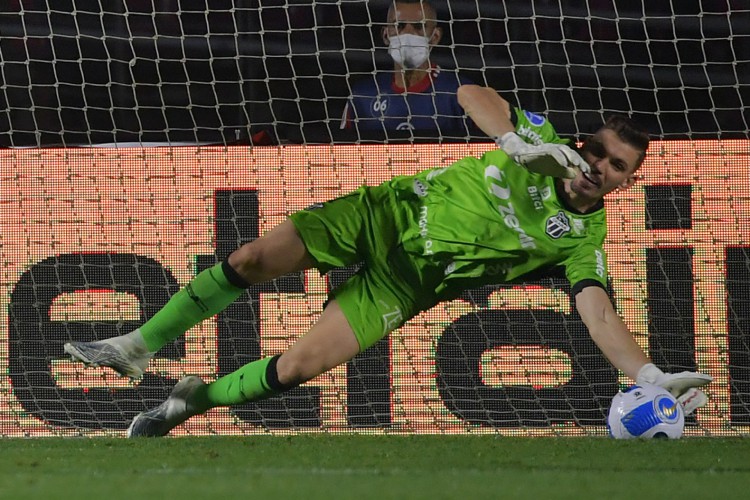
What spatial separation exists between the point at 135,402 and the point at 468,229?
1.97 meters

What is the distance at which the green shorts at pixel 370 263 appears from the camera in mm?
4715

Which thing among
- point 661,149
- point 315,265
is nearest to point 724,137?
point 661,149

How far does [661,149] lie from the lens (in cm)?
583

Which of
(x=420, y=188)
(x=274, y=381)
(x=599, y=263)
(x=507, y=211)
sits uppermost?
(x=420, y=188)

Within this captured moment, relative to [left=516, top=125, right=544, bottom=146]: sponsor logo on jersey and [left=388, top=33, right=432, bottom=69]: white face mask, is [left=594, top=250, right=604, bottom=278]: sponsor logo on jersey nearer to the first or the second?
[left=516, top=125, right=544, bottom=146]: sponsor logo on jersey

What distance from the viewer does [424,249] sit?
4789 millimetres

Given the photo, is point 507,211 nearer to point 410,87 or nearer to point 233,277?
point 233,277

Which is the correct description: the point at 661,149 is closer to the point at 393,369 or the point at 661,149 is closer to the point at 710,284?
the point at 710,284

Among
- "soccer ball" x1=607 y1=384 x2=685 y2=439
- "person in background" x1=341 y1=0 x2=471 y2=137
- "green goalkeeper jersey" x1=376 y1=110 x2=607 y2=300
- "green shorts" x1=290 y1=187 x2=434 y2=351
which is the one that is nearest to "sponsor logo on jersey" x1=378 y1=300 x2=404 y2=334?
"green shorts" x1=290 y1=187 x2=434 y2=351

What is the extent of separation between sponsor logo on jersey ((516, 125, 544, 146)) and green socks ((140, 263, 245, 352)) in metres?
1.13

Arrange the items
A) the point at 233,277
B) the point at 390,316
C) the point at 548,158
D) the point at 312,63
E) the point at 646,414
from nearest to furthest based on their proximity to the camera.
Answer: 1. the point at 548,158
2. the point at 646,414
3. the point at 233,277
4. the point at 390,316
5. the point at 312,63

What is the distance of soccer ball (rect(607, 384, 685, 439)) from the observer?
14.5ft

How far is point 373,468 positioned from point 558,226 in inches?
51.1

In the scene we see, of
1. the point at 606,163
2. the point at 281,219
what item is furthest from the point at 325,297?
the point at 606,163
